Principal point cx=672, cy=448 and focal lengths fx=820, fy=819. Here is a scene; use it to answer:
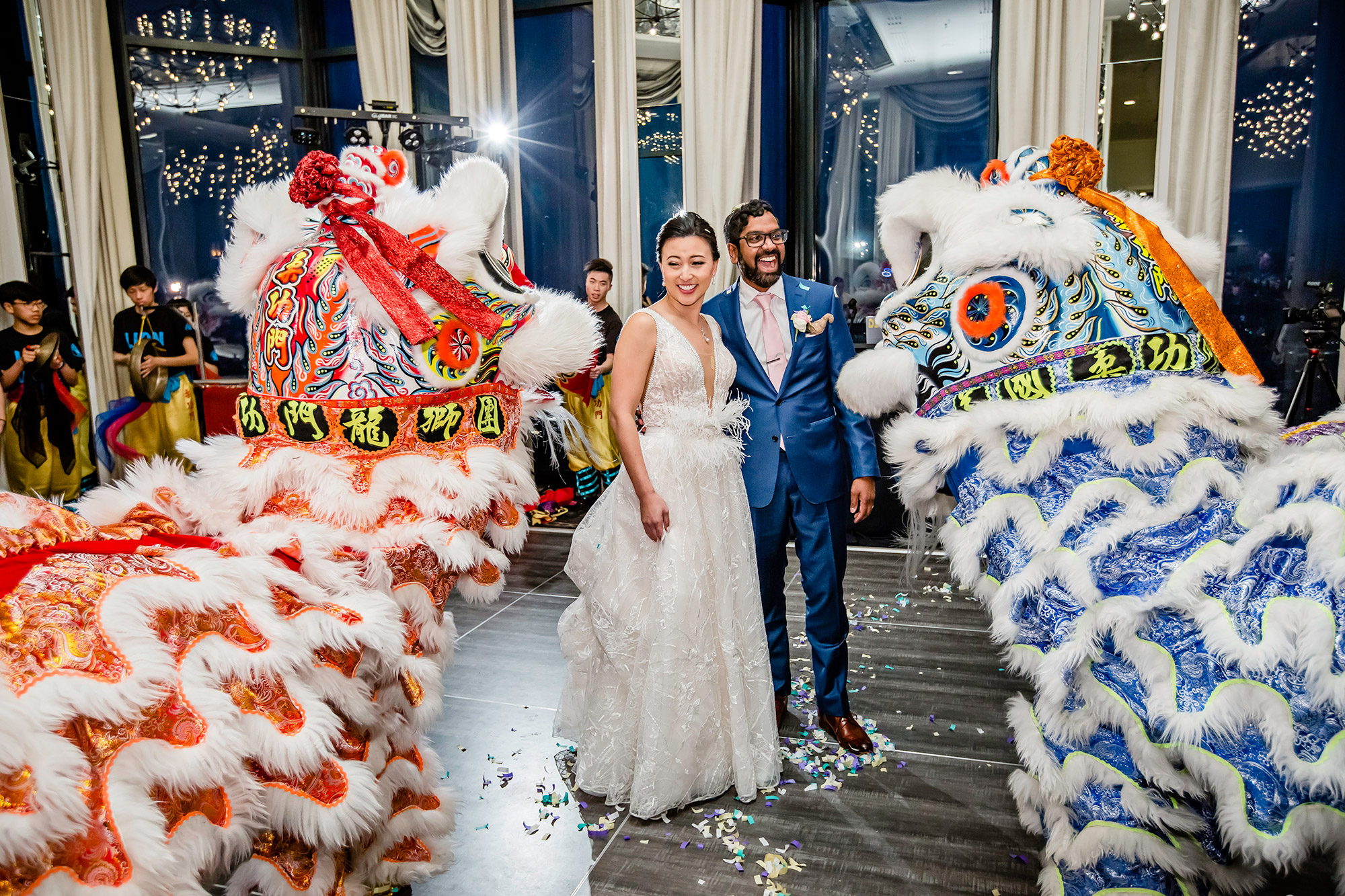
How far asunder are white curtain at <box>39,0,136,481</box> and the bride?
5.34 meters

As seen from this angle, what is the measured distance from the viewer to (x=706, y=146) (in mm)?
5535

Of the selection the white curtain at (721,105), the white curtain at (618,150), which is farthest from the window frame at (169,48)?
the white curtain at (721,105)

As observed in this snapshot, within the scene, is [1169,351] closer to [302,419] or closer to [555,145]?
[302,419]

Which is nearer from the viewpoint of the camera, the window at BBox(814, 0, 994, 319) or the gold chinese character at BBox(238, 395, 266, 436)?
the gold chinese character at BBox(238, 395, 266, 436)

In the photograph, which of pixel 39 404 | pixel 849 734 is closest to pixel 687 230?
pixel 849 734

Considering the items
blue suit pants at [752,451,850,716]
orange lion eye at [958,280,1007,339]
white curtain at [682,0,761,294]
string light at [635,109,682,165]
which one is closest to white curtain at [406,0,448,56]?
string light at [635,109,682,165]

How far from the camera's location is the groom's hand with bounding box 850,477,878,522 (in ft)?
7.89

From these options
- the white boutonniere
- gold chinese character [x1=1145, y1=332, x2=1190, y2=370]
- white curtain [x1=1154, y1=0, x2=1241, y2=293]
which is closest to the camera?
gold chinese character [x1=1145, y1=332, x2=1190, y2=370]

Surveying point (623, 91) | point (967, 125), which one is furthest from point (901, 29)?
point (623, 91)

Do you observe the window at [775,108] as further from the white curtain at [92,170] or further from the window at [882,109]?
the white curtain at [92,170]

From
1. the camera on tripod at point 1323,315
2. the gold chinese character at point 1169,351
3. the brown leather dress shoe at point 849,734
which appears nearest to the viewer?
the gold chinese character at point 1169,351

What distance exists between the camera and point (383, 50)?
596 cm

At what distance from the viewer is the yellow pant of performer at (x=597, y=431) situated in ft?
17.8

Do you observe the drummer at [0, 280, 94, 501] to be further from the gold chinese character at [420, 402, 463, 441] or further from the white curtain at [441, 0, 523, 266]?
the gold chinese character at [420, 402, 463, 441]
